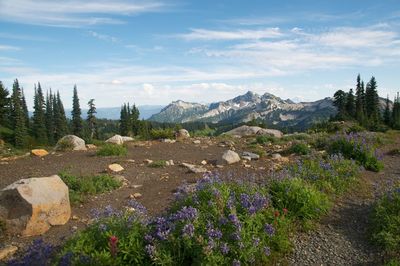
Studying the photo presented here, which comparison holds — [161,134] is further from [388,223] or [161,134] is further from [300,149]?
[388,223]

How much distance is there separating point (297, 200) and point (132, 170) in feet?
25.5

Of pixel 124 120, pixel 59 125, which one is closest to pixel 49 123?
pixel 59 125

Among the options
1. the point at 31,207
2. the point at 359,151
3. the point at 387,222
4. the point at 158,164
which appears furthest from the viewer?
the point at 158,164

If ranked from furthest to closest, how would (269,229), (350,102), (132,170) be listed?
(350,102) → (132,170) → (269,229)

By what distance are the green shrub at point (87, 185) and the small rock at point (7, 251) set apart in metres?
2.84

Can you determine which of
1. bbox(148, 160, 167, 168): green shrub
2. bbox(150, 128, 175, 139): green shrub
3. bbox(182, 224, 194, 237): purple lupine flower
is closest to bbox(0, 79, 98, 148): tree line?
bbox(150, 128, 175, 139): green shrub

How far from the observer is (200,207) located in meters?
6.05

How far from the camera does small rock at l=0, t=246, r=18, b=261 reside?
6.56 m

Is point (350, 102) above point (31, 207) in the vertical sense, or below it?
above

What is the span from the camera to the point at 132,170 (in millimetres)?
13586

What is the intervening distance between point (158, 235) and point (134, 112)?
296 feet

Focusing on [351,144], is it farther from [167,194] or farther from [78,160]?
[78,160]

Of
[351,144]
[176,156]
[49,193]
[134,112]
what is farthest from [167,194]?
[134,112]

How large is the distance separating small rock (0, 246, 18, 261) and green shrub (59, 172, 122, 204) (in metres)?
2.84
